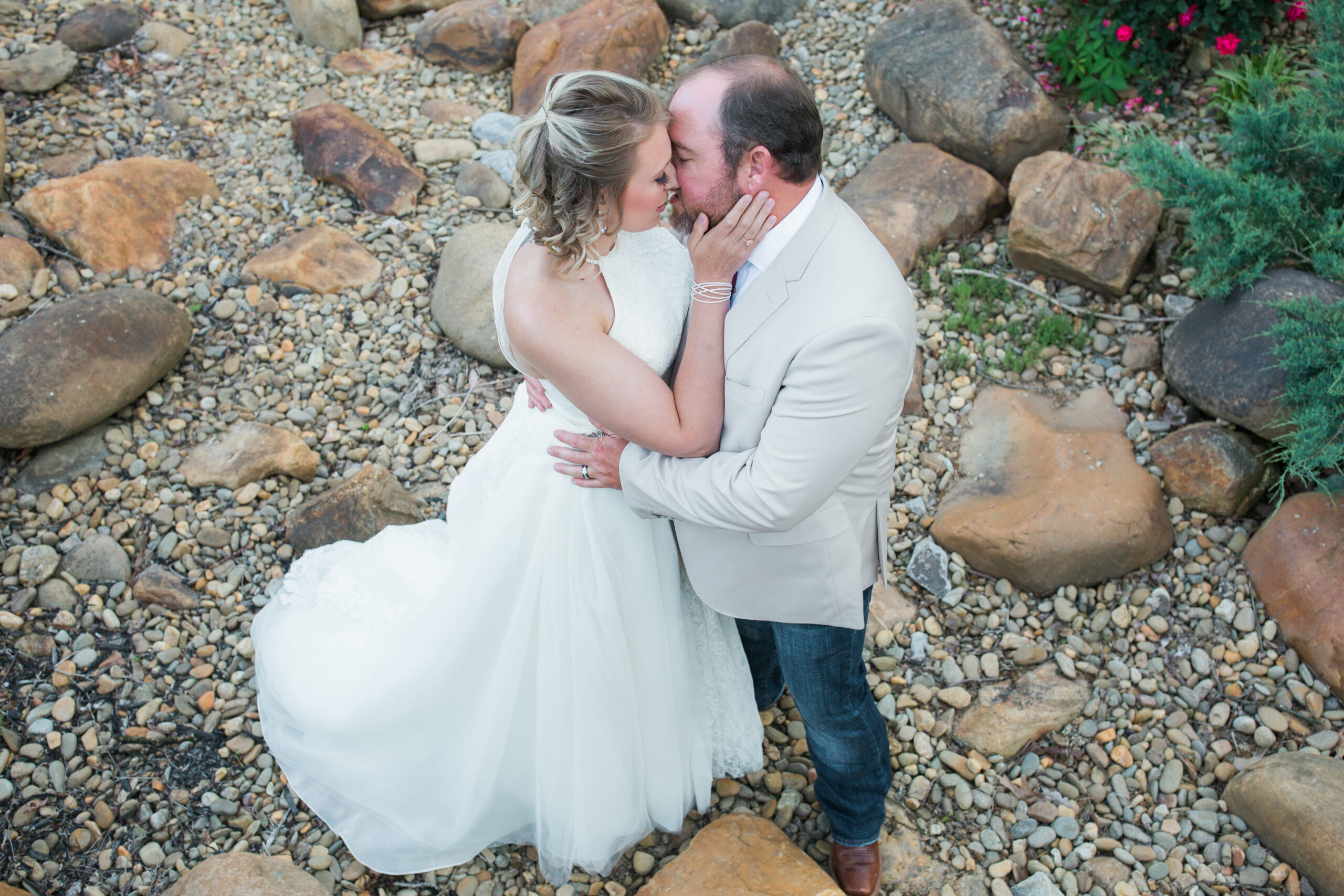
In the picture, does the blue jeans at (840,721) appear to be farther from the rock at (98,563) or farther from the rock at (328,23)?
the rock at (328,23)

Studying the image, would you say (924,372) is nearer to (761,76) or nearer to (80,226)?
(761,76)

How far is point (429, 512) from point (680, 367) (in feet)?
6.86

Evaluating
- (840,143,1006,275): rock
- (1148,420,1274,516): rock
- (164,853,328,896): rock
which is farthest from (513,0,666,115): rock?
(164,853,328,896): rock

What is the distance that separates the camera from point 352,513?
13.0 feet

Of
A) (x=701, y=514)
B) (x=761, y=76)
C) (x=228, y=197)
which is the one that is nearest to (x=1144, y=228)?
(x=761, y=76)

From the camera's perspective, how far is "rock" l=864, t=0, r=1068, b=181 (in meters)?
4.97

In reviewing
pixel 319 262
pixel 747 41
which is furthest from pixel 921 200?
pixel 319 262

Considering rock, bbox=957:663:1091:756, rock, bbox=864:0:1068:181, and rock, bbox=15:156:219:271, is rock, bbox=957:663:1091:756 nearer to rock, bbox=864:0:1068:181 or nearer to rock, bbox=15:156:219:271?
rock, bbox=864:0:1068:181

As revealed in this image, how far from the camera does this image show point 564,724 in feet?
9.62

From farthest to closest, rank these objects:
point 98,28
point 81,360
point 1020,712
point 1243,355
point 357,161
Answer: point 98,28
point 357,161
point 81,360
point 1243,355
point 1020,712

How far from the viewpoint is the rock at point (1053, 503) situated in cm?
381

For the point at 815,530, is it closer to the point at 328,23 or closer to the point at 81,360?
the point at 81,360

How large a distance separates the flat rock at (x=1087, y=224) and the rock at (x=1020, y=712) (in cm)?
204

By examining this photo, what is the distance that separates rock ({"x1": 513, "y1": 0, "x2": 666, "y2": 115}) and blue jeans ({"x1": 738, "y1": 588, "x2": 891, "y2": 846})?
3.94 meters
